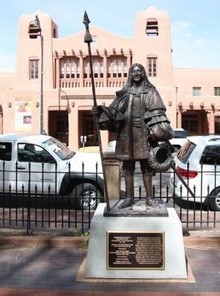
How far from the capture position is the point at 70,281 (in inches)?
208

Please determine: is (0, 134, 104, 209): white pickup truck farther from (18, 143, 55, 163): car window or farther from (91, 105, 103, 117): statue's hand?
(91, 105, 103, 117): statue's hand

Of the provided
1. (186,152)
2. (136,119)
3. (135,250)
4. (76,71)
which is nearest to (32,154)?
(186,152)

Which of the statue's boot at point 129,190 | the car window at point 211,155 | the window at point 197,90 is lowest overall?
the statue's boot at point 129,190

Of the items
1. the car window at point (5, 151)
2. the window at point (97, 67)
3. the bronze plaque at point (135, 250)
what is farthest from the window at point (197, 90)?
the bronze plaque at point (135, 250)

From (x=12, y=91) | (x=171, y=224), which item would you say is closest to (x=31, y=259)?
(x=171, y=224)

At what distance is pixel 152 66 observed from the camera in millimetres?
35344

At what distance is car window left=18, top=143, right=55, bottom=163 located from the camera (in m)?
10.3

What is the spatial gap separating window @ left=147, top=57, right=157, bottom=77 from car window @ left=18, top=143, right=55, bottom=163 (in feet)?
85.0

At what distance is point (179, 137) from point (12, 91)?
55.7 ft

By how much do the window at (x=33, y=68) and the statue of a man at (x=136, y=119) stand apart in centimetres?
3142

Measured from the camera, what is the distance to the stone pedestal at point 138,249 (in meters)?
5.24

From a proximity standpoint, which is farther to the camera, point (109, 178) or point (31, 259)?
point (109, 178)

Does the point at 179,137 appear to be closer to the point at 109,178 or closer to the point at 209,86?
the point at 109,178

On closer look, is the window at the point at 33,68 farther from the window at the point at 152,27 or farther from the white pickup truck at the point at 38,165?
the white pickup truck at the point at 38,165
